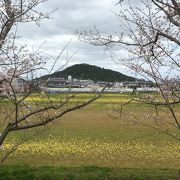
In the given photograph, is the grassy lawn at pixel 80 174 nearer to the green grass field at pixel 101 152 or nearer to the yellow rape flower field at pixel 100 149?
the green grass field at pixel 101 152

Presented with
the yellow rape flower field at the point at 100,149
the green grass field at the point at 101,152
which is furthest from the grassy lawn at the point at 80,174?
the yellow rape flower field at the point at 100,149

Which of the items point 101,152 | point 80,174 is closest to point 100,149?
point 101,152

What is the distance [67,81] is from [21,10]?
152 cm

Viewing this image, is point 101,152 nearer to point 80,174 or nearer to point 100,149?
point 100,149

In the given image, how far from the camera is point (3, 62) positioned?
6.89 m

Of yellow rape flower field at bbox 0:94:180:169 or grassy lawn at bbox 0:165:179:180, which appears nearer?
grassy lawn at bbox 0:165:179:180

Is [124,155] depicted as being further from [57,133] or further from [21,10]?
[21,10]

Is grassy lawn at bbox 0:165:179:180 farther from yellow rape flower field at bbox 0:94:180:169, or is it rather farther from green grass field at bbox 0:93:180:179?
yellow rape flower field at bbox 0:94:180:169

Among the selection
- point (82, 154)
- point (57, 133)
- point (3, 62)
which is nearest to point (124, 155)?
point (82, 154)

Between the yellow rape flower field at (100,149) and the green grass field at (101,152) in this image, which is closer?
the green grass field at (101,152)

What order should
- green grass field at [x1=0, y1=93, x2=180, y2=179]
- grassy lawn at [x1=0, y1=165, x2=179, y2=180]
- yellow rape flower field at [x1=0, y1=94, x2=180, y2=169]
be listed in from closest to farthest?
1. grassy lawn at [x1=0, y1=165, x2=179, y2=180]
2. green grass field at [x1=0, y1=93, x2=180, y2=179]
3. yellow rape flower field at [x1=0, y1=94, x2=180, y2=169]

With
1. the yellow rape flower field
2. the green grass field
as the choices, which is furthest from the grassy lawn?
the yellow rape flower field

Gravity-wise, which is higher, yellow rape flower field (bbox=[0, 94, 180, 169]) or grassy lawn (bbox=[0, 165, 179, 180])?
grassy lawn (bbox=[0, 165, 179, 180])

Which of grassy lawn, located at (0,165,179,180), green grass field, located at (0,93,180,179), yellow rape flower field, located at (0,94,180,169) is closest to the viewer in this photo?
grassy lawn, located at (0,165,179,180)
